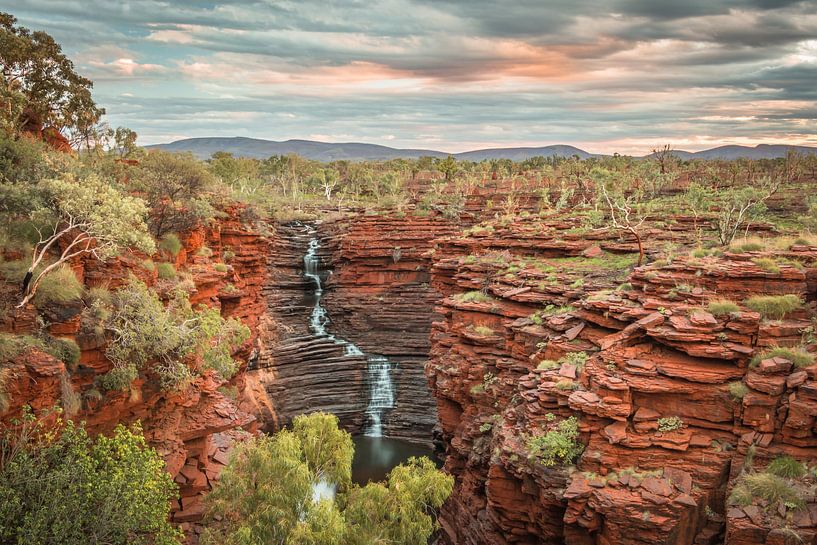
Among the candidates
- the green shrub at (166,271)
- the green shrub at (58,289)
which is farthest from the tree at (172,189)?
the green shrub at (58,289)

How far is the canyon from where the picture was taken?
13734mm

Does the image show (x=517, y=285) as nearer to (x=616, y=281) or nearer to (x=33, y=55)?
(x=616, y=281)

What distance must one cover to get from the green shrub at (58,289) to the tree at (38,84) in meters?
6.53

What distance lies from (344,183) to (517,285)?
6229cm

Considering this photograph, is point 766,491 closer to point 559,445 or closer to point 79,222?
point 559,445

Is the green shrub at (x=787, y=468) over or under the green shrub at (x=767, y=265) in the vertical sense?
under

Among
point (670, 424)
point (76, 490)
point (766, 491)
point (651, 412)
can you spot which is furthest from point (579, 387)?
point (76, 490)

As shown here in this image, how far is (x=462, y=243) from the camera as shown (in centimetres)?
3019

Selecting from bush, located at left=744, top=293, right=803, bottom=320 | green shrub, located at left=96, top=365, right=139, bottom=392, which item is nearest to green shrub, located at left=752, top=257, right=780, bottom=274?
bush, located at left=744, top=293, right=803, bottom=320

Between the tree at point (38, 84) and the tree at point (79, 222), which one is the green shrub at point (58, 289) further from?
the tree at point (38, 84)

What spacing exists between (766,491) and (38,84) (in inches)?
1029

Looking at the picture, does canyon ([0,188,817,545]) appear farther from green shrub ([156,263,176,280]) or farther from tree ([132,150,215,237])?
green shrub ([156,263,176,280])

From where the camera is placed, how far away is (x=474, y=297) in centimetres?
2477

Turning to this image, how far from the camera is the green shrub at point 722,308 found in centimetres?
1545
